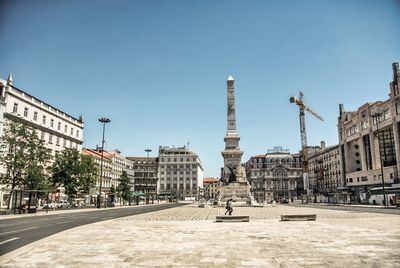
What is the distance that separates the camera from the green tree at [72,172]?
158ft

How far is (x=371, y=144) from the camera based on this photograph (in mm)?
65750

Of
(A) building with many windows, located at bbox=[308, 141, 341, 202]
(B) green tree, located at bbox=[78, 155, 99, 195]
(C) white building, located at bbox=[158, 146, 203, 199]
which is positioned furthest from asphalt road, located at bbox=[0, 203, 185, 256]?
(C) white building, located at bbox=[158, 146, 203, 199]

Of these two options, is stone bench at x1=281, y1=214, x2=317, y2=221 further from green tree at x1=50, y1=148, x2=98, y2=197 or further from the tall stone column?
green tree at x1=50, y1=148, x2=98, y2=197

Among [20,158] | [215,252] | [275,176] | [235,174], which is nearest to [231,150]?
[235,174]

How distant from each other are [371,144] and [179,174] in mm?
83122

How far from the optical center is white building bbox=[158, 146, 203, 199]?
131 metres

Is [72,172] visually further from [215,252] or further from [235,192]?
[215,252]

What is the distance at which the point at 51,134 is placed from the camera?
57.2 m

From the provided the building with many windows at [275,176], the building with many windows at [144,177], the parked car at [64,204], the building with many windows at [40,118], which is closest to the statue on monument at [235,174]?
the parked car at [64,204]

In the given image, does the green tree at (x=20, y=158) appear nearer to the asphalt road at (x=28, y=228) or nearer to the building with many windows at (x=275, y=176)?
the asphalt road at (x=28, y=228)

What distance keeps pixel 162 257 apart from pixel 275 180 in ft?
399

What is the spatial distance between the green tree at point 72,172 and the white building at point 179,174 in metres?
81.0

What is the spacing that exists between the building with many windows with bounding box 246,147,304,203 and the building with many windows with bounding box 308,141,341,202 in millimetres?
6654

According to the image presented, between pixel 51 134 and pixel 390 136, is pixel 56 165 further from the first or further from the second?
pixel 390 136
